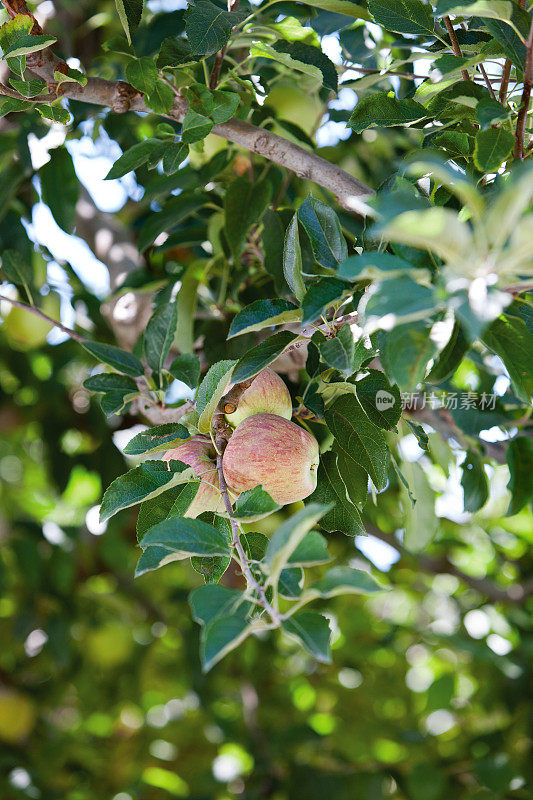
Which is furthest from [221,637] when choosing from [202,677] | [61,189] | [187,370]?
[202,677]

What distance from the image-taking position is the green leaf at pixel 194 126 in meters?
0.78

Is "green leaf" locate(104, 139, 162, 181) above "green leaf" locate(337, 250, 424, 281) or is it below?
below

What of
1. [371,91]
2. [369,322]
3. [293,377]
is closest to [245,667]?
[293,377]

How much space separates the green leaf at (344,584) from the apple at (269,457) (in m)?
0.21

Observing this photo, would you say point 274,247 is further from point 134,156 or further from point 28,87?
point 28,87

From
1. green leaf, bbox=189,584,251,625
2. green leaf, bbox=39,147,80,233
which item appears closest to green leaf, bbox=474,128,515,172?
green leaf, bbox=189,584,251,625

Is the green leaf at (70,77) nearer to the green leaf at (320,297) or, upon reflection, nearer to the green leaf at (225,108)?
the green leaf at (225,108)

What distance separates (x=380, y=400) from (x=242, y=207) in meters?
0.46

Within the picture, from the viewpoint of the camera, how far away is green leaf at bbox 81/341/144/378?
0.88 m

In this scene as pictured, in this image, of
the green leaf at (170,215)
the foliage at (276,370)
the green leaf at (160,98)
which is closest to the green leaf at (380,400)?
the foliage at (276,370)

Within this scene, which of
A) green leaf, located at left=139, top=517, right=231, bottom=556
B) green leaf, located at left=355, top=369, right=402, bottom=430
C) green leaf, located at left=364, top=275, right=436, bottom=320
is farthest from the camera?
green leaf, located at left=355, top=369, right=402, bottom=430

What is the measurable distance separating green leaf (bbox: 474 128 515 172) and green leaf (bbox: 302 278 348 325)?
0.19 metres

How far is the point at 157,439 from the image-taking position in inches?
27.1

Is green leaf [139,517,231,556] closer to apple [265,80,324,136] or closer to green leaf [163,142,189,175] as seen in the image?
green leaf [163,142,189,175]
